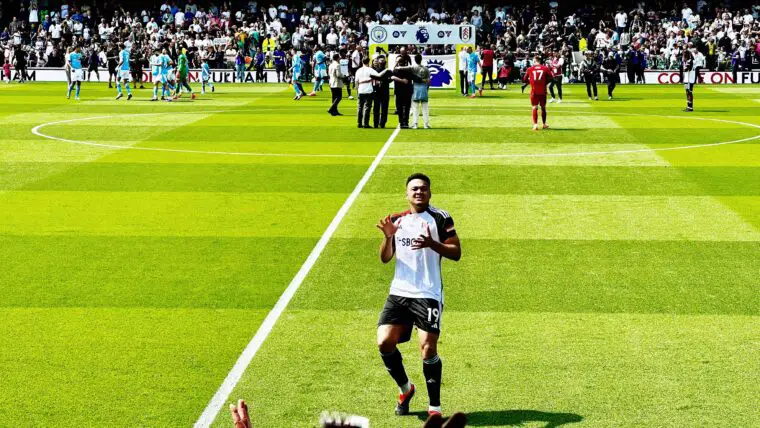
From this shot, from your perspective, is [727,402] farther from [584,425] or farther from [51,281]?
[51,281]

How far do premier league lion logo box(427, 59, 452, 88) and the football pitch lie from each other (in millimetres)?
25286

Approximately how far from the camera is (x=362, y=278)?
15023mm

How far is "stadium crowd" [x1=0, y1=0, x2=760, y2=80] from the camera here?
210 ft

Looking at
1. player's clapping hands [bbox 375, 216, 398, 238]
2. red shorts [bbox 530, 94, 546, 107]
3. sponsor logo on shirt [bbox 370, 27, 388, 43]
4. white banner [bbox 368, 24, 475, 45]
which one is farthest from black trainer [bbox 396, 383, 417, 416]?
sponsor logo on shirt [bbox 370, 27, 388, 43]

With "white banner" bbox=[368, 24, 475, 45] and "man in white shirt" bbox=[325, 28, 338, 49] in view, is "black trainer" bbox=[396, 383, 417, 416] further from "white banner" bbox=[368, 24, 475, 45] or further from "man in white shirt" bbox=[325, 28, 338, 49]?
"man in white shirt" bbox=[325, 28, 338, 49]

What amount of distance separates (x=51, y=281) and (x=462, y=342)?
566 centimetres

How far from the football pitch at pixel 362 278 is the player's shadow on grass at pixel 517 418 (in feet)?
0.09

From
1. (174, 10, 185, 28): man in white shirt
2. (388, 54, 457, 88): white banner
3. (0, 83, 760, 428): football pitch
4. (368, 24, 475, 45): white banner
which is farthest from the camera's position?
(174, 10, 185, 28): man in white shirt

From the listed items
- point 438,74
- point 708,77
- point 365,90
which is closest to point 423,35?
point 438,74

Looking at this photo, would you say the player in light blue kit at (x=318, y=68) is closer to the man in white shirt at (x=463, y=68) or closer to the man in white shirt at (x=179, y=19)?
the man in white shirt at (x=463, y=68)

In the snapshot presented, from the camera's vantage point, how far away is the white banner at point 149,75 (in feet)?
214

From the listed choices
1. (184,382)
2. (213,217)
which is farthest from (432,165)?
(184,382)

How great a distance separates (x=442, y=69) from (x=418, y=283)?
157 feet

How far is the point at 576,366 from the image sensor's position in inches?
442
